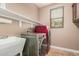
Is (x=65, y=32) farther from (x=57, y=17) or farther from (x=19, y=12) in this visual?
(x=19, y=12)

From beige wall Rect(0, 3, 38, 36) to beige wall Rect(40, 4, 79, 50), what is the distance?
0.38 ft

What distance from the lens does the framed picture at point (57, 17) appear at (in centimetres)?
108

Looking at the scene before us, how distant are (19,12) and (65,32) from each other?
2.00 feet

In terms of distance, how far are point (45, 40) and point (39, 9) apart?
1.37 feet

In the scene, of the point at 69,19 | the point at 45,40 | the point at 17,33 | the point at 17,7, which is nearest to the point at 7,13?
the point at 17,7

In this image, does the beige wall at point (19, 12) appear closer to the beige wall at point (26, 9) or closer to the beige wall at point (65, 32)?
the beige wall at point (26, 9)

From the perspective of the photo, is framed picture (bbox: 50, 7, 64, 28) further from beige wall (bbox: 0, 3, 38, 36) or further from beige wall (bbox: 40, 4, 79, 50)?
beige wall (bbox: 0, 3, 38, 36)

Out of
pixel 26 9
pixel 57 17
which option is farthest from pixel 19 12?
pixel 57 17

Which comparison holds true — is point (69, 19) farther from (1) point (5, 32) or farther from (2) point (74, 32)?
(1) point (5, 32)

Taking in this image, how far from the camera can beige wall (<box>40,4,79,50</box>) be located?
1076 mm

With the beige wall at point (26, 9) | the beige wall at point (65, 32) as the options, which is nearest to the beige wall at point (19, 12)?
the beige wall at point (26, 9)

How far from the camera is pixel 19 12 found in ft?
3.56

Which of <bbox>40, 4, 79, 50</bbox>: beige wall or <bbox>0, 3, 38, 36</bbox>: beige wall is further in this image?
<bbox>40, 4, 79, 50</bbox>: beige wall

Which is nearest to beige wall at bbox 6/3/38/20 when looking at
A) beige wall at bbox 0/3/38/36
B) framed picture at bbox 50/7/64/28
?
beige wall at bbox 0/3/38/36
